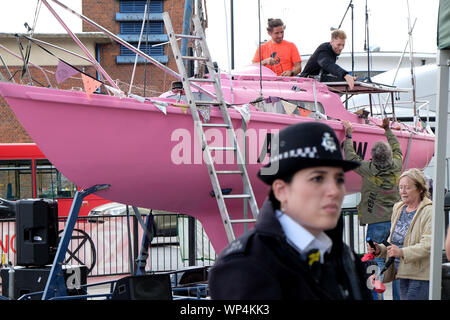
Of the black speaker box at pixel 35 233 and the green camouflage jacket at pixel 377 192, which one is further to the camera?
the black speaker box at pixel 35 233

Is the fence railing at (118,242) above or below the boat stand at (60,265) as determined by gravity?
below

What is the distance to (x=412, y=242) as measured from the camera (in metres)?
5.77

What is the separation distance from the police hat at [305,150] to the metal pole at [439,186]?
106 inches

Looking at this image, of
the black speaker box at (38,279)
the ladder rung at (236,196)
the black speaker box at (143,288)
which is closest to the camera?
the black speaker box at (143,288)

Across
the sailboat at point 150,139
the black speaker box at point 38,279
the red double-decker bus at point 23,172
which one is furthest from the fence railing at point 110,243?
the red double-decker bus at point 23,172

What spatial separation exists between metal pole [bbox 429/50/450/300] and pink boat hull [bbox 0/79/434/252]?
3.18 metres

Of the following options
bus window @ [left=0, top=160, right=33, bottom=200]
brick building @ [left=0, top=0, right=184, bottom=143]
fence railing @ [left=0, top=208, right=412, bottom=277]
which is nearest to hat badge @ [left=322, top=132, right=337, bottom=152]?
fence railing @ [left=0, top=208, right=412, bottom=277]

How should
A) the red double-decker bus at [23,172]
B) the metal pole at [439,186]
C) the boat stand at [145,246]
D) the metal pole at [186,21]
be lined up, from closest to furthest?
the metal pole at [439,186] < the boat stand at [145,246] < the metal pole at [186,21] < the red double-decker bus at [23,172]

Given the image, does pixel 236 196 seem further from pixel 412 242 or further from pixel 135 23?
pixel 135 23

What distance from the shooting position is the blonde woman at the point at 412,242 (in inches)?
219

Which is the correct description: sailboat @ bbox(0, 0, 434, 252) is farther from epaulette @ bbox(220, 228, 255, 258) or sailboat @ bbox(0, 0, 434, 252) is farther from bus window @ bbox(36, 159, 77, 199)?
bus window @ bbox(36, 159, 77, 199)

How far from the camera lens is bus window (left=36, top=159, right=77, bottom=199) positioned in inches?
770

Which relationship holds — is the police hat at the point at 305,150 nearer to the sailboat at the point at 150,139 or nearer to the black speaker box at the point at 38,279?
the sailboat at the point at 150,139

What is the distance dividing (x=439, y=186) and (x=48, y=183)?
53.3ft
